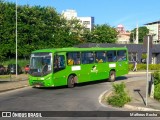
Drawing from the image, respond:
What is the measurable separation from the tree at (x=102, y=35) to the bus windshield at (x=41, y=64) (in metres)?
50.3

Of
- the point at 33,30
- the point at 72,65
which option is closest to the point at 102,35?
the point at 33,30

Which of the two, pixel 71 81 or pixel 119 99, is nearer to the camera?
pixel 119 99

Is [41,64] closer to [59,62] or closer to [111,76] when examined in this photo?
[59,62]

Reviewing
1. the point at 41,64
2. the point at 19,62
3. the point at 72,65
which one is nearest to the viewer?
the point at 41,64

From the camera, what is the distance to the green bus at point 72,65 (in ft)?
82.0

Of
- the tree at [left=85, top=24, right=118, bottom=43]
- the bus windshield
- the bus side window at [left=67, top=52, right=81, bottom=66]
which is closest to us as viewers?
the bus windshield

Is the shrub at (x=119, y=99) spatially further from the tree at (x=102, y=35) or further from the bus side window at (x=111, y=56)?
the tree at (x=102, y=35)

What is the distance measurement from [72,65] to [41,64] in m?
2.47

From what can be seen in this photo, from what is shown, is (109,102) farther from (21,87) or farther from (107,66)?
(107,66)

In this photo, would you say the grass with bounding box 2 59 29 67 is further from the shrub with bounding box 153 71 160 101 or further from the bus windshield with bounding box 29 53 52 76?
the shrub with bounding box 153 71 160 101

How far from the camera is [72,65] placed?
26.7 m

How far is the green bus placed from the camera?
2500 centimetres

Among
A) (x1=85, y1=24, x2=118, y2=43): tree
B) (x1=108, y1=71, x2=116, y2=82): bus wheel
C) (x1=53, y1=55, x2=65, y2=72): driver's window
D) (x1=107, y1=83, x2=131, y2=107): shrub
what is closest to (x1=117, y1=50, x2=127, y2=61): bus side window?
(x1=108, y1=71, x2=116, y2=82): bus wheel

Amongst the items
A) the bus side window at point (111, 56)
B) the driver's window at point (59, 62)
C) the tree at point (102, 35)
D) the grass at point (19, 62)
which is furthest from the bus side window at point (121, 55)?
the tree at point (102, 35)
